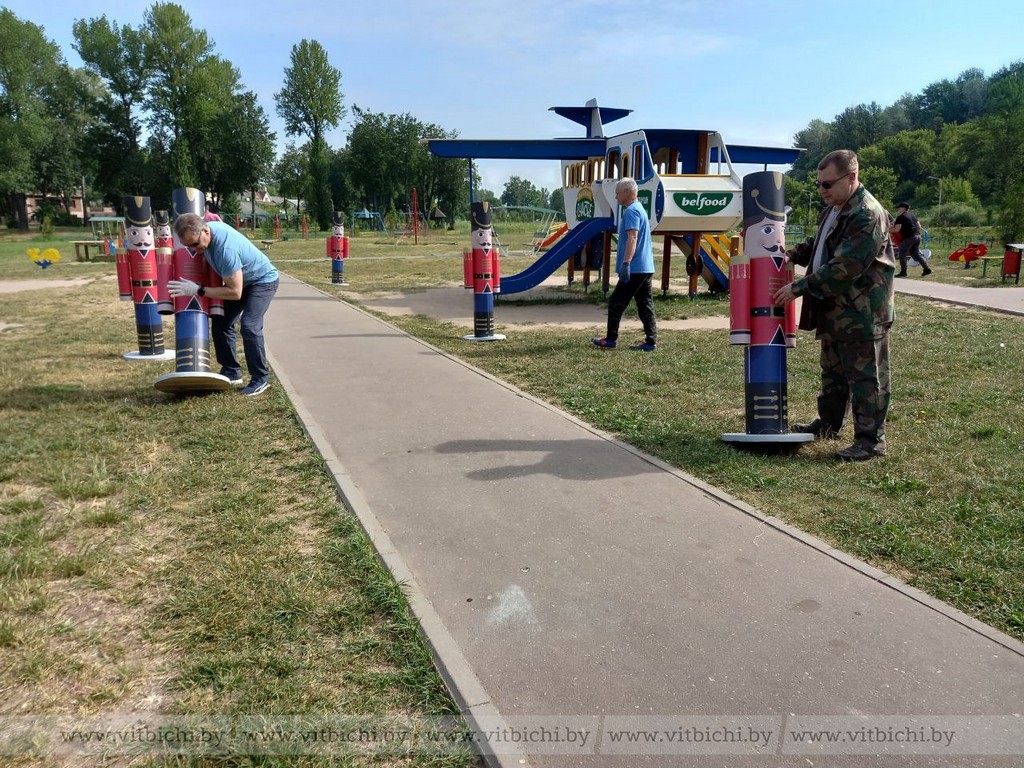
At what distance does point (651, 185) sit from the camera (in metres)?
13.3

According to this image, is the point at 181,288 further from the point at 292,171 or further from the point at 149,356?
the point at 292,171

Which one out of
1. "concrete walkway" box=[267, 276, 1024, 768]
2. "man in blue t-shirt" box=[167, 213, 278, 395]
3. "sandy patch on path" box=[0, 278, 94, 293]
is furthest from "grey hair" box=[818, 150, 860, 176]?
"sandy patch on path" box=[0, 278, 94, 293]

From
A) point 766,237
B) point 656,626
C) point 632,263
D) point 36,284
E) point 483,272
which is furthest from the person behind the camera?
point 36,284

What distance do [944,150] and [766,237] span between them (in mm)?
84942

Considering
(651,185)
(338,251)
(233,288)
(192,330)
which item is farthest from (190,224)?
(338,251)

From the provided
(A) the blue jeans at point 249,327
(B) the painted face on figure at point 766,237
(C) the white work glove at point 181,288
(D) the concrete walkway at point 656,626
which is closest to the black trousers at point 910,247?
(B) the painted face on figure at point 766,237

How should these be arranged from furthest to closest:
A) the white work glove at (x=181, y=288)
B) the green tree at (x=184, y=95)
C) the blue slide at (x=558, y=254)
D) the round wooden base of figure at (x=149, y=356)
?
the green tree at (x=184, y=95) < the blue slide at (x=558, y=254) < the round wooden base of figure at (x=149, y=356) < the white work glove at (x=181, y=288)

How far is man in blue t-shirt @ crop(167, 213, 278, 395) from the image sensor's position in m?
6.62

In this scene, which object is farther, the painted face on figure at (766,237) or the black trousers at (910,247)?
the black trousers at (910,247)

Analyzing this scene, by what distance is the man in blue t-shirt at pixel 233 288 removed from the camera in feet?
21.7

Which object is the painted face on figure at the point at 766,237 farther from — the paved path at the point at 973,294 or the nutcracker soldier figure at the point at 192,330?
the paved path at the point at 973,294

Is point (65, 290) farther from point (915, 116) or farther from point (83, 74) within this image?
point (915, 116)

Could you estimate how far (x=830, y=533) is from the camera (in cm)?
400

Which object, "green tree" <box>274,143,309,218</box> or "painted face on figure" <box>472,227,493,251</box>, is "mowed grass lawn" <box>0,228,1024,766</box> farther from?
"green tree" <box>274,143,309,218</box>
